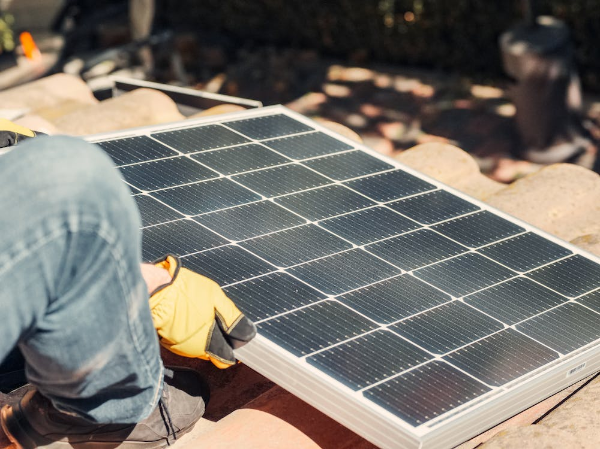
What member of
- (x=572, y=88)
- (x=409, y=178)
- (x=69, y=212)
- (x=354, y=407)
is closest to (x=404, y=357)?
(x=354, y=407)

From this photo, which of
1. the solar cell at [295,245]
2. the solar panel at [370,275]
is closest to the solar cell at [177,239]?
the solar panel at [370,275]

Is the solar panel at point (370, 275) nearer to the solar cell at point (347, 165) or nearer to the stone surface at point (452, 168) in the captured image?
the solar cell at point (347, 165)

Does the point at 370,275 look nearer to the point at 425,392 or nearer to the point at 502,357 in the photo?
the point at 502,357

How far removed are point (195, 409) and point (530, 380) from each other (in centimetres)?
126

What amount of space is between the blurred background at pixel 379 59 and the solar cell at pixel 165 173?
3.85 metres

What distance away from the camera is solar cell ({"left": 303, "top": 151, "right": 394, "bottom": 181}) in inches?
195

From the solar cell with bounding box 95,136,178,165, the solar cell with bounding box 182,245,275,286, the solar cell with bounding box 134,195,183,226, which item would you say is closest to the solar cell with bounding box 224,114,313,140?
the solar cell with bounding box 95,136,178,165

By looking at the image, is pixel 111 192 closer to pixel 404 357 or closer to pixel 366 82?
pixel 404 357

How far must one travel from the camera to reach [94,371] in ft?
8.77

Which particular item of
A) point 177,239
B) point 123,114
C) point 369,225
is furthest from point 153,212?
point 123,114

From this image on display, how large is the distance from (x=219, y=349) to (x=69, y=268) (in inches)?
37.8

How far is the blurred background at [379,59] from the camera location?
35.2 ft

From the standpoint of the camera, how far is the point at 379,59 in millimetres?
13930

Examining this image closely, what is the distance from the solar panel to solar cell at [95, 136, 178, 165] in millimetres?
17
